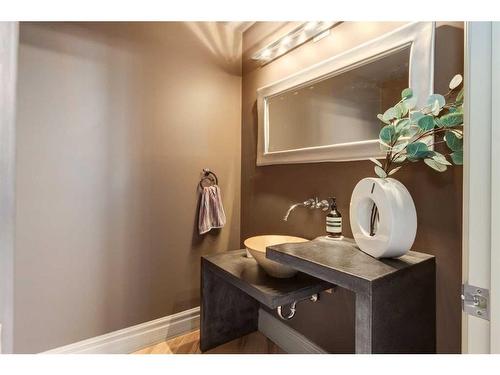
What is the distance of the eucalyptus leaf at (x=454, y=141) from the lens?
32.3 inches

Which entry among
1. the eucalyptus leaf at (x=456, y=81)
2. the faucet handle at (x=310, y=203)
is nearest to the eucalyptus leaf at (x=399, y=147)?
the eucalyptus leaf at (x=456, y=81)

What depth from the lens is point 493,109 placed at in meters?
0.43

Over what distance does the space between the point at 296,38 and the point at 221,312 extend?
1824 mm

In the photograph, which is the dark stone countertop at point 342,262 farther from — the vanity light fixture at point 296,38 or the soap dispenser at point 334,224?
the vanity light fixture at point 296,38

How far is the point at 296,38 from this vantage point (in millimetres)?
1462

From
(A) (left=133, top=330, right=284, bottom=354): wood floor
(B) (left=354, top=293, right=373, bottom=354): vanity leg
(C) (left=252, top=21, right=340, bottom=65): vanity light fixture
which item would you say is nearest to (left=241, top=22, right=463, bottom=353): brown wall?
(C) (left=252, top=21, right=340, bottom=65): vanity light fixture

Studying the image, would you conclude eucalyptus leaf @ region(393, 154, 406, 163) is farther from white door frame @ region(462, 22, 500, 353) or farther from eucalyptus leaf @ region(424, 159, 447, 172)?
white door frame @ region(462, 22, 500, 353)

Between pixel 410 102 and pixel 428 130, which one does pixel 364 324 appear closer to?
pixel 428 130

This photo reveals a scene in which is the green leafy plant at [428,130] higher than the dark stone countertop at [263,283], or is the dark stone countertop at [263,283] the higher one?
the green leafy plant at [428,130]

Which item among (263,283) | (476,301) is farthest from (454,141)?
(263,283)

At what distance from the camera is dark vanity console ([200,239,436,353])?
0.76 m

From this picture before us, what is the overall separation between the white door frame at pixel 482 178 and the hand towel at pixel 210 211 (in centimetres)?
146

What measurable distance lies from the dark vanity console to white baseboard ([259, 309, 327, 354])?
1.67 feet
